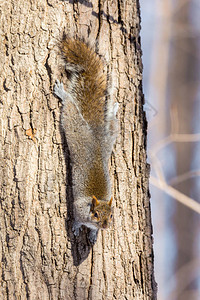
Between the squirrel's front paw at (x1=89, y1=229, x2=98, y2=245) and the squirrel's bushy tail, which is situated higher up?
the squirrel's bushy tail

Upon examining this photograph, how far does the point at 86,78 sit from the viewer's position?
5.70 ft

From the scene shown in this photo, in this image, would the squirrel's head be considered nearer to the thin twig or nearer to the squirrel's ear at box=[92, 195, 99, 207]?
the squirrel's ear at box=[92, 195, 99, 207]

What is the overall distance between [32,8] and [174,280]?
2.91 m

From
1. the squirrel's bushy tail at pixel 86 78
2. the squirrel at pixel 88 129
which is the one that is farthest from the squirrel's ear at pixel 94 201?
the squirrel's bushy tail at pixel 86 78

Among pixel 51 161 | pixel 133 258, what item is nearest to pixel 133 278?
pixel 133 258

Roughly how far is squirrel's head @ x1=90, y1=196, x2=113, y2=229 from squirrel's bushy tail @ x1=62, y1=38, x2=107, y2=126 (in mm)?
408

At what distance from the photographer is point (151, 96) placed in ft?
11.1

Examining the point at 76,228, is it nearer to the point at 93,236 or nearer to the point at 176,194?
the point at 93,236

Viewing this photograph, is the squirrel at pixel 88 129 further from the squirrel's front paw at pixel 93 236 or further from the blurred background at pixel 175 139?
the blurred background at pixel 175 139

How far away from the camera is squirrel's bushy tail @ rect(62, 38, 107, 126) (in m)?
1.65

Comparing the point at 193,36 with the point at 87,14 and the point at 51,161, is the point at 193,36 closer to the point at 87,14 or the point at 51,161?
the point at 87,14

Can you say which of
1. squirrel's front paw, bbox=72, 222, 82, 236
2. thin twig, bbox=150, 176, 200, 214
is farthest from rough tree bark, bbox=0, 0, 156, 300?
thin twig, bbox=150, 176, 200, 214

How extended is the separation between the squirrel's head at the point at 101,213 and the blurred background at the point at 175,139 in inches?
62.5

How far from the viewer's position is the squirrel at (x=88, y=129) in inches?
65.2
